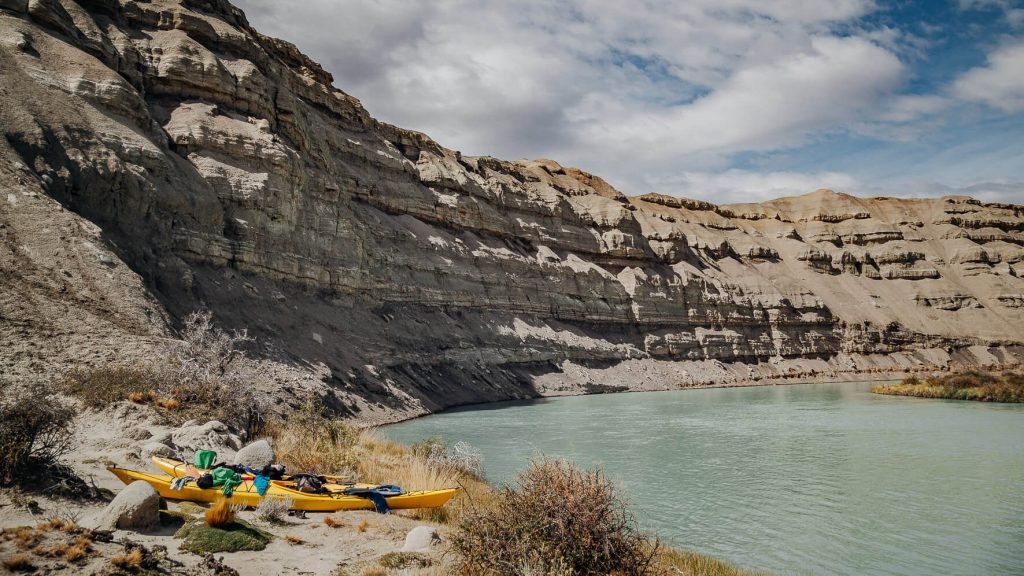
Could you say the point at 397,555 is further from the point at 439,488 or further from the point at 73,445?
the point at 73,445

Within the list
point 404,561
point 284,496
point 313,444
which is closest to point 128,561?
point 404,561

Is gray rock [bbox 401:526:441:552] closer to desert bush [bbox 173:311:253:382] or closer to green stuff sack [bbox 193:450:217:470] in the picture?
green stuff sack [bbox 193:450:217:470]

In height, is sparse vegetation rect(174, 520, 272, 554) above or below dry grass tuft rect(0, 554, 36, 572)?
below

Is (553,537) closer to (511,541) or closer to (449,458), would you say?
(511,541)

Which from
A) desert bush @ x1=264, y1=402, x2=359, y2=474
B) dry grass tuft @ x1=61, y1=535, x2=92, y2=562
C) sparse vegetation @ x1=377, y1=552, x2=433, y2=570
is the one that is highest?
dry grass tuft @ x1=61, y1=535, x2=92, y2=562

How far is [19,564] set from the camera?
555 cm

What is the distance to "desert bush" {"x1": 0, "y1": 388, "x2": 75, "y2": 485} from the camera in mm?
7863

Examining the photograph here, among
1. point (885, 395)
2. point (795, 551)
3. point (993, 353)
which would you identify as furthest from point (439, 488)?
point (993, 353)

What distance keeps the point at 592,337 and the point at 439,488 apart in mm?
46625

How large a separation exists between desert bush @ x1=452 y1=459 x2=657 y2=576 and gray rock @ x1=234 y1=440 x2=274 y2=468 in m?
5.69

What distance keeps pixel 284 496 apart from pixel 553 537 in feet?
16.4

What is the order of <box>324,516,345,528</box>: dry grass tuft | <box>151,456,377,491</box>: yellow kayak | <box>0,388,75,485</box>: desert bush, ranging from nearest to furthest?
<box>0,388,75,485</box>: desert bush → <box>324,516,345,528</box>: dry grass tuft → <box>151,456,377,491</box>: yellow kayak

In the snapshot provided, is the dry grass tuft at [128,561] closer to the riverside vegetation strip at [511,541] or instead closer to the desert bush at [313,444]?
the riverside vegetation strip at [511,541]

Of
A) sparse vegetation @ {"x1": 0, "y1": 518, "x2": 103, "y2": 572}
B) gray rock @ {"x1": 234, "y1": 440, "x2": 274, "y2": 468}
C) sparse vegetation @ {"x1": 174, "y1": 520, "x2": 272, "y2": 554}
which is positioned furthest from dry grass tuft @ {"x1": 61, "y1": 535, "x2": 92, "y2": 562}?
gray rock @ {"x1": 234, "y1": 440, "x2": 274, "y2": 468}
